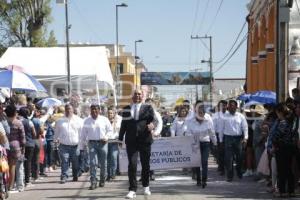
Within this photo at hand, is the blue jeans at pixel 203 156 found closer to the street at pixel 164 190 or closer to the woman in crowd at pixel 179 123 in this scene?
the street at pixel 164 190

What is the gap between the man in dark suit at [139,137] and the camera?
12523 mm

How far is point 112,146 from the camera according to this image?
52.5ft

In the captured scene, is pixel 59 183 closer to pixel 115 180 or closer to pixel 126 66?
pixel 115 180

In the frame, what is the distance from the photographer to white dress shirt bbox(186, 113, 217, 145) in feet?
47.2

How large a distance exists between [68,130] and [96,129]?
153cm

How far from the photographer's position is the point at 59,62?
2836 cm

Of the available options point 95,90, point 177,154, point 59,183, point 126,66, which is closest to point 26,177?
point 59,183

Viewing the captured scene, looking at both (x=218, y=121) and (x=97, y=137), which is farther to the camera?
(x=218, y=121)

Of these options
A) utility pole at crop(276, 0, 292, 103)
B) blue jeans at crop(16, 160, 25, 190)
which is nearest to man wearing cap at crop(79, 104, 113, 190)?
blue jeans at crop(16, 160, 25, 190)

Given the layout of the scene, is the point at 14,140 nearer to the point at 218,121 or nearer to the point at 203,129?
the point at 203,129

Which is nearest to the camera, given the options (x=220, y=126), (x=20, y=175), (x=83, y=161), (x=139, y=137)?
(x=139, y=137)

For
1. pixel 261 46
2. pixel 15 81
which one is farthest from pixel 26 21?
pixel 15 81

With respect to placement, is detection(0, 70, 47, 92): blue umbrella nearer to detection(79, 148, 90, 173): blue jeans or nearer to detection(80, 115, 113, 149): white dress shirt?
detection(79, 148, 90, 173): blue jeans

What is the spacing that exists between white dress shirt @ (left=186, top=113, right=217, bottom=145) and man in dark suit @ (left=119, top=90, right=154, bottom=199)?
1984mm
